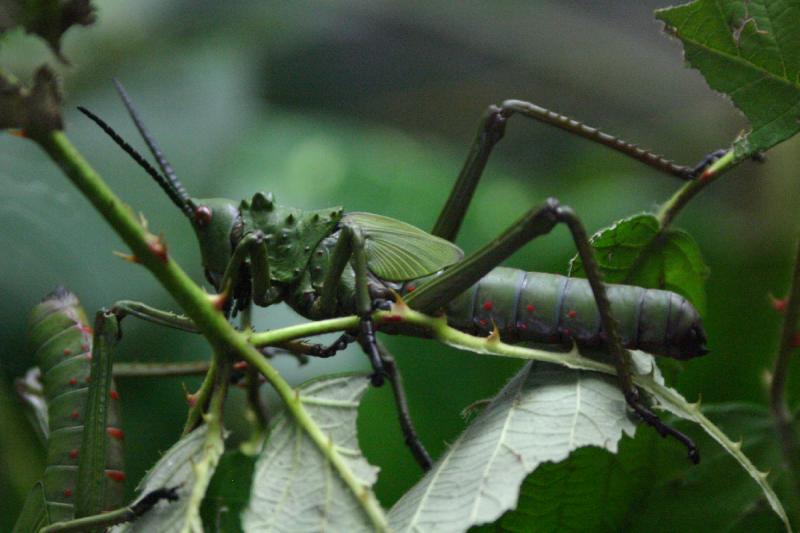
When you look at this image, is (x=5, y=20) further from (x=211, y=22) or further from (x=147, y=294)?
(x=211, y=22)

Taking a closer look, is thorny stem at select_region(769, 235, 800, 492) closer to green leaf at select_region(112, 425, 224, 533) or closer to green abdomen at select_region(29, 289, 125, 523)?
green leaf at select_region(112, 425, 224, 533)

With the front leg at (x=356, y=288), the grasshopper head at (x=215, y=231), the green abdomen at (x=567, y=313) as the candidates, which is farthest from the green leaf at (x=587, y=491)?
the grasshopper head at (x=215, y=231)

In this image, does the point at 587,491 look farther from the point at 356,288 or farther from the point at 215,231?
the point at 215,231

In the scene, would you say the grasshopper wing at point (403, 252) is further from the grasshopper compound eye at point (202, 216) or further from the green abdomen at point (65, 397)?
the green abdomen at point (65, 397)

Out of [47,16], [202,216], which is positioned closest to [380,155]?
[202,216]

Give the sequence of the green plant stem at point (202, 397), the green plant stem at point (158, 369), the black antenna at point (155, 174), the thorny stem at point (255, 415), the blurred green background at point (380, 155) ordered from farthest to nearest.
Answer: the blurred green background at point (380, 155)
the green plant stem at point (158, 369)
the thorny stem at point (255, 415)
the black antenna at point (155, 174)
the green plant stem at point (202, 397)

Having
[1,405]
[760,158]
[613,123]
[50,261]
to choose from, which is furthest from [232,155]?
[613,123]
